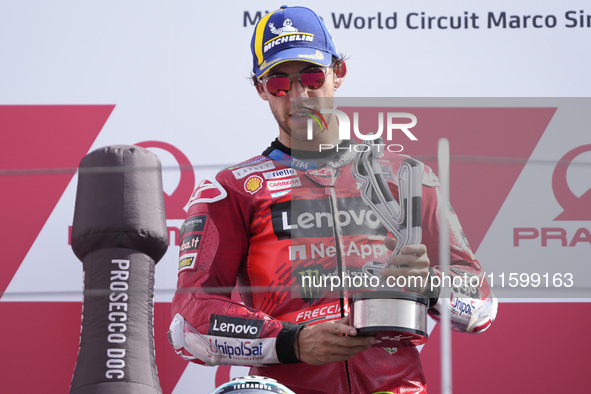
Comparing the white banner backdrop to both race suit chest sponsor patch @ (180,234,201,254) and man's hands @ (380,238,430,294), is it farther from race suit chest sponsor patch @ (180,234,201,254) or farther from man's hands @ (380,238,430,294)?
man's hands @ (380,238,430,294)

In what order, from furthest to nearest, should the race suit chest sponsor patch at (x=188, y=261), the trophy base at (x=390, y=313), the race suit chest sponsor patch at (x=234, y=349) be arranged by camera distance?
the race suit chest sponsor patch at (x=188, y=261) < the race suit chest sponsor patch at (x=234, y=349) < the trophy base at (x=390, y=313)

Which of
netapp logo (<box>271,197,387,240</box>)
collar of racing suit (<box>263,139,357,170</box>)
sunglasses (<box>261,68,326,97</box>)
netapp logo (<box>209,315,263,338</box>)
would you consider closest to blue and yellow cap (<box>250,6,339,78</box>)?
sunglasses (<box>261,68,326,97</box>)

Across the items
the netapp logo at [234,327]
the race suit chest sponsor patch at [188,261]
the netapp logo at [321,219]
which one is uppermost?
the netapp logo at [321,219]

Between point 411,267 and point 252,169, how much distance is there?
0.55m

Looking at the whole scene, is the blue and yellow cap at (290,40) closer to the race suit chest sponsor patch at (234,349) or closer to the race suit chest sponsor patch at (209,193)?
the race suit chest sponsor patch at (209,193)

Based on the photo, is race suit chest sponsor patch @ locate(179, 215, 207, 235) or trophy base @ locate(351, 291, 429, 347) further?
race suit chest sponsor patch @ locate(179, 215, 207, 235)

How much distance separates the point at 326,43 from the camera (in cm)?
186

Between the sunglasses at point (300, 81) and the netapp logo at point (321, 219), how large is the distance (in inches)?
9.4

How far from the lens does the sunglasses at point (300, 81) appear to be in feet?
5.96

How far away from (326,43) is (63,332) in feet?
3.60

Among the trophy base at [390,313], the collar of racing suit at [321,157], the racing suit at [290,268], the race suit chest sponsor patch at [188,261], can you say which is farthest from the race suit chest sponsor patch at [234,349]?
the collar of racing suit at [321,157]

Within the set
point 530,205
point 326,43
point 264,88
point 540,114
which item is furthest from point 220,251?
point 540,114

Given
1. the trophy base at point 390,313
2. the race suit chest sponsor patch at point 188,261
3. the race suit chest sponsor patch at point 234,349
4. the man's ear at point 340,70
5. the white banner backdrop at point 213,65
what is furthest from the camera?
the white banner backdrop at point 213,65

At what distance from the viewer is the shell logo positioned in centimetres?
180
